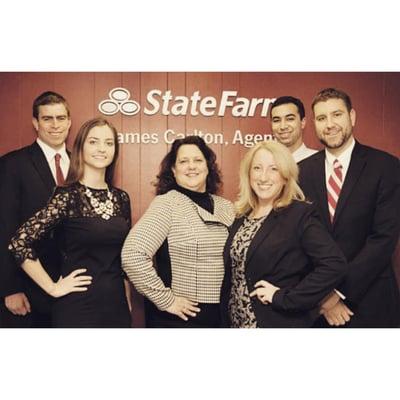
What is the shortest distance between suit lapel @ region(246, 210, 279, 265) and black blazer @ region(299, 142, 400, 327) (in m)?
0.51

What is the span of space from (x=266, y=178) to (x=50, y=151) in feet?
5.00

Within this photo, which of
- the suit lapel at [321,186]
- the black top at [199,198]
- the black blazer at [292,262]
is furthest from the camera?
the suit lapel at [321,186]

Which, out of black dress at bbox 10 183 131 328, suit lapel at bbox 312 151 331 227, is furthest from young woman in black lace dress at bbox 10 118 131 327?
suit lapel at bbox 312 151 331 227

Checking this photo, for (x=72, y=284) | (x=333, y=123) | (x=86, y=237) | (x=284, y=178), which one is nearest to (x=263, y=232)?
(x=284, y=178)

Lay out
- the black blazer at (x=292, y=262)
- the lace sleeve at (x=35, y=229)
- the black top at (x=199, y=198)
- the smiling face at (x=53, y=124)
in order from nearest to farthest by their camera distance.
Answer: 1. the black blazer at (x=292, y=262)
2. the lace sleeve at (x=35, y=229)
3. the black top at (x=199, y=198)
4. the smiling face at (x=53, y=124)

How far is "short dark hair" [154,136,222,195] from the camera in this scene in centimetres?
332

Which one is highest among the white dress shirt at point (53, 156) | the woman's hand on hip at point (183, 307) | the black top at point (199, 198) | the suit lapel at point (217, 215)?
the white dress shirt at point (53, 156)

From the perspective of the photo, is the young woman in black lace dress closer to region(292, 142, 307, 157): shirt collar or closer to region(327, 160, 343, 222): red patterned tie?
region(292, 142, 307, 157): shirt collar

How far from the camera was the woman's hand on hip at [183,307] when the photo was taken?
315 cm

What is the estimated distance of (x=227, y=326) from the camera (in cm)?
323

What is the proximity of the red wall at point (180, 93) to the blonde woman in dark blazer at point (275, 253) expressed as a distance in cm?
50

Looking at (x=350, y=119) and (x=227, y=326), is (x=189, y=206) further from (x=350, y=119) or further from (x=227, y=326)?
(x=350, y=119)

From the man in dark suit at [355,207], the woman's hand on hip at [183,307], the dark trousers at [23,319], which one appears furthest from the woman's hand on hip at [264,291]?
the dark trousers at [23,319]

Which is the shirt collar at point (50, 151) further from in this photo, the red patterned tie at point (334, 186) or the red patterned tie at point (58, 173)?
the red patterned tie at point (334, 186)
